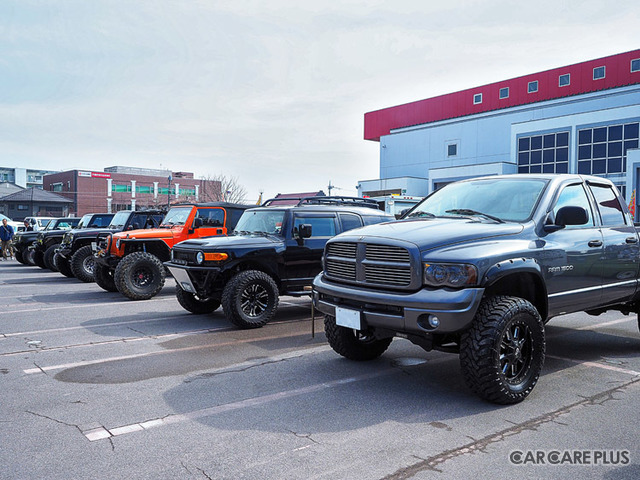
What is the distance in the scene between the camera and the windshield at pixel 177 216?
470 inches

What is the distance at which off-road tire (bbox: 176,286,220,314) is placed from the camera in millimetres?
9227

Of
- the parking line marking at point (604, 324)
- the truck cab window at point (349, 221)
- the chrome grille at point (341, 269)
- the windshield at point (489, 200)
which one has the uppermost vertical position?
the windshield at point (489, 200)

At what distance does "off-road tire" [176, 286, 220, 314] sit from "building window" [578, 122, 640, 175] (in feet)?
108

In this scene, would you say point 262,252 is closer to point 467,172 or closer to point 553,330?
point 553,330

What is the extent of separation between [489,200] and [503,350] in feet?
5.53

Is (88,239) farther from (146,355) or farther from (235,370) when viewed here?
(235,370)

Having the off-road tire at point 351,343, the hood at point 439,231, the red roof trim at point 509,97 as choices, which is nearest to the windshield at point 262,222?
the off-road tire at point 351,343

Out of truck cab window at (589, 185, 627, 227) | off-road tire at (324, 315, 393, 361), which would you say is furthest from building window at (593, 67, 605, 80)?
off-road tire at (324, 315, 393, 361)

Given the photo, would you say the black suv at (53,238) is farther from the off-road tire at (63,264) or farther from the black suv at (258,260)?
the black suv at (258,260)

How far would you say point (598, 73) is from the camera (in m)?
41.3

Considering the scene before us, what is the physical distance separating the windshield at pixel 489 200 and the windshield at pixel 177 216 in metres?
6.93

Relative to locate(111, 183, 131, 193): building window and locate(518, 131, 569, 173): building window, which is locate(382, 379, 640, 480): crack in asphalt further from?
locate(111, 183, 131, 193): building window

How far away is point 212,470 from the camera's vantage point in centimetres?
337

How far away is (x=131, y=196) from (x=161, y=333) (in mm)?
88570
